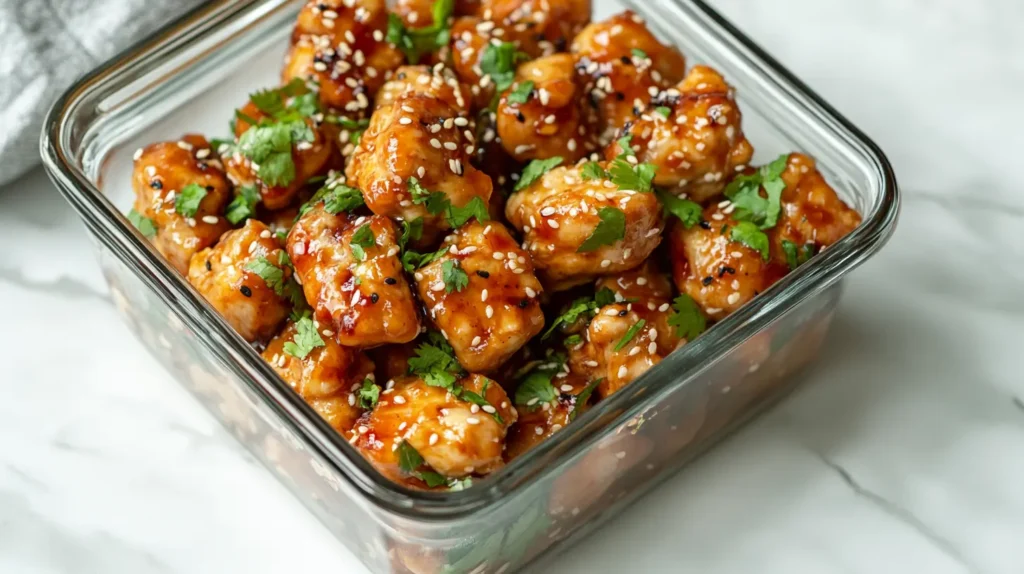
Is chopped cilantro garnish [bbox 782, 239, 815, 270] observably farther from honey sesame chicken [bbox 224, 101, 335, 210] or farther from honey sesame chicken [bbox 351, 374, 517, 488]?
honey sesame chicken [bbox 224, 101, 335, 210]

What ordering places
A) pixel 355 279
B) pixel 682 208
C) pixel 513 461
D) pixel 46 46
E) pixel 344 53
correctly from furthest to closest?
1. pixel 46 46
2. pixel 344 53
3. pixel 682 208
4. pixel 355 279
5. pixel 513 461

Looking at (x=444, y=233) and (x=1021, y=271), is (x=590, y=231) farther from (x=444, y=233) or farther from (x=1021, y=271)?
(x=1021, y=271)

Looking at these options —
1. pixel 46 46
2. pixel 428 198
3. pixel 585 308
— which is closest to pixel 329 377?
pixel 428 198

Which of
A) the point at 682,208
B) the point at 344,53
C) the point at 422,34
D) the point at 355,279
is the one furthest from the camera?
the point at 422,34

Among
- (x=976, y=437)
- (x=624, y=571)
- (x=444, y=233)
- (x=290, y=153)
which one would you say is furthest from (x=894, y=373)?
(x=290, y=153)

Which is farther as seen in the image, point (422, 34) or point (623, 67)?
point (422, 34)

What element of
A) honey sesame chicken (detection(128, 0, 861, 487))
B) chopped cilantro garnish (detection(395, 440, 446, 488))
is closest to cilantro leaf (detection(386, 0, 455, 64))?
honey sesame chicken (detection(128, 0, 861, 487))

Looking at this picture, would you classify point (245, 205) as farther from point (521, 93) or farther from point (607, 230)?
point (607, 230)
